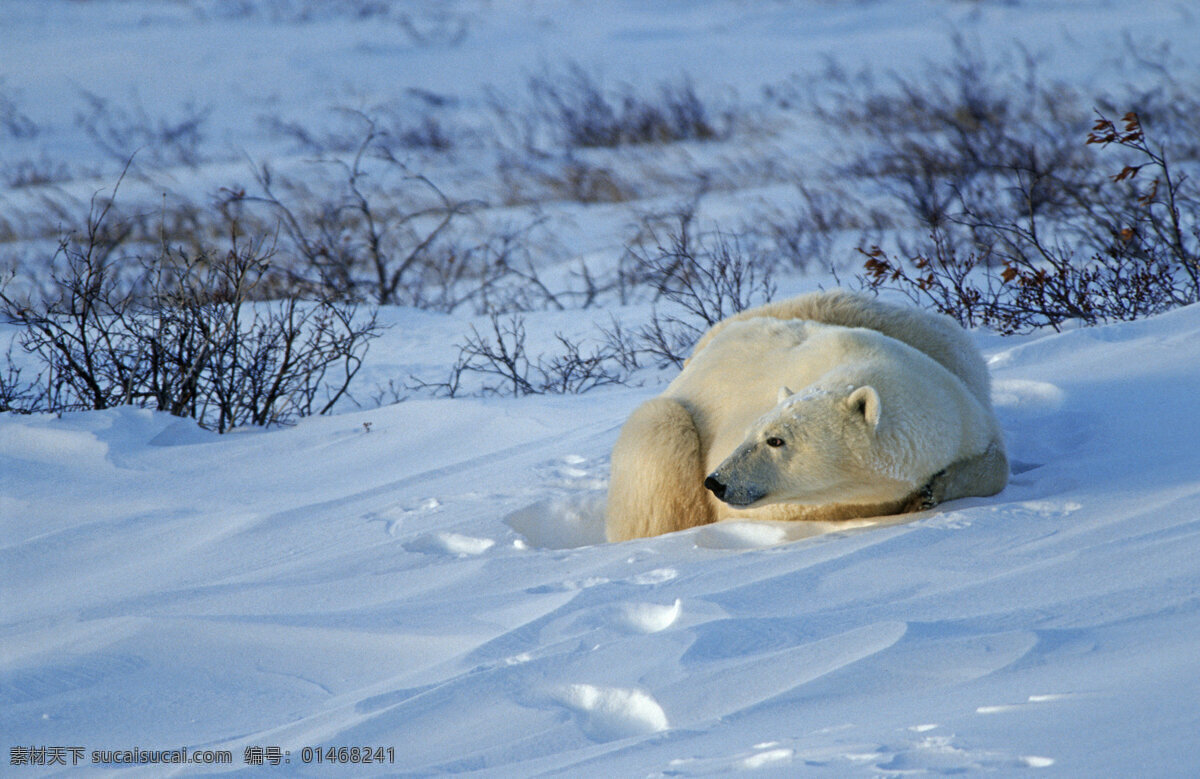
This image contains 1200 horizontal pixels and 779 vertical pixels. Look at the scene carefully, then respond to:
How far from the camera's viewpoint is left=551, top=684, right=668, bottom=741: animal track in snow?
1.78 metres

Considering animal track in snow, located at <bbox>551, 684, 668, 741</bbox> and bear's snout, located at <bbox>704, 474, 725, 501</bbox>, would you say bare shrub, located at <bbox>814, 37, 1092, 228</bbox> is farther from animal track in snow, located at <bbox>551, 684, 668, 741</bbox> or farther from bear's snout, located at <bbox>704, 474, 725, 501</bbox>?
animal track in snow, located at <bbox>551, 684, 668, 741</bbox>

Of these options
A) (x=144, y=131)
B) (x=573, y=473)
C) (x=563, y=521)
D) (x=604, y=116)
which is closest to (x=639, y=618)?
(x=563, y=521)

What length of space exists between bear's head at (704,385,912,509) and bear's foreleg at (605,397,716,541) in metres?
0.38

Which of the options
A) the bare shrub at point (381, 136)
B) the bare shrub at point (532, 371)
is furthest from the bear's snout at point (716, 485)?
the bare shrub at point (381, 136)

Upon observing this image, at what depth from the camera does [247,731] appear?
6.58ft

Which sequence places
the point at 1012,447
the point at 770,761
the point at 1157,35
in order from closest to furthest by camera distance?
1. the point at 770,761
2. the point at 1012,447
3. the point at 1157,35

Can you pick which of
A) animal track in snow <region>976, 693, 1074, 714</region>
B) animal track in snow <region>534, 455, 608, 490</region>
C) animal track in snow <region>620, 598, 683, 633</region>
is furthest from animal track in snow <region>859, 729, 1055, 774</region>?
animal track in snow <region>534, 455, 608, 490</region>

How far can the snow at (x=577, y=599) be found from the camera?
1.63 metres

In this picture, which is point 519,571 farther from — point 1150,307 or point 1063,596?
point 1150,307

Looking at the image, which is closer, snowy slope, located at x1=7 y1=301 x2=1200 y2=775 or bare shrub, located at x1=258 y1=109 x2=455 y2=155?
snowy slope, located at x1=7 y1=301 x2=1200 y2=775

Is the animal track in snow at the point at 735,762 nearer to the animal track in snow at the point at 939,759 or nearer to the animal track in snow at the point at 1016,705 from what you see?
the animal track in snow at the point at 939,759

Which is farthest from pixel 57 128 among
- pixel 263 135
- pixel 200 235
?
pixel 200 235

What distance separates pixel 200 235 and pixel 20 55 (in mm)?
11681

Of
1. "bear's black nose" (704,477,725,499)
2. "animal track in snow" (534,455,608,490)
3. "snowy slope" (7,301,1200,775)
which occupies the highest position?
"animal track in snow" (534,455,608,490)
